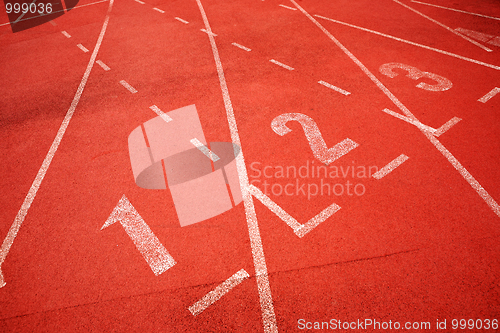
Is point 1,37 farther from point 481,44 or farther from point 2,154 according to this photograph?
point 481,44

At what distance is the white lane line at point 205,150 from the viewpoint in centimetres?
596

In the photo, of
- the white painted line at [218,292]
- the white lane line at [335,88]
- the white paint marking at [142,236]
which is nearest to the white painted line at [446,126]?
the white lane line at [335,88]

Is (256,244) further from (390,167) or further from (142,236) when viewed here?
(390,167)

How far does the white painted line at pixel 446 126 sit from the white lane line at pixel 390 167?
3.42 feet

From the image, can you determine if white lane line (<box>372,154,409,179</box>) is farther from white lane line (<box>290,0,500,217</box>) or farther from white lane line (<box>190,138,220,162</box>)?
white lane line (<box>190,138,220,162</box>)

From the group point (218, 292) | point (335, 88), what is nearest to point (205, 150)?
point (218, 292)

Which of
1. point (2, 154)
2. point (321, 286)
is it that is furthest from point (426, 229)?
point (2, 154)

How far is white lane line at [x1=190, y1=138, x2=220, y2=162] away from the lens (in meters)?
5.96

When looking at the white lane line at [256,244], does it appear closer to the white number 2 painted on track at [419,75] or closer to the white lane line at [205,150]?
the white lane line at [205,150]

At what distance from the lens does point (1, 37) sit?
40.9 feet

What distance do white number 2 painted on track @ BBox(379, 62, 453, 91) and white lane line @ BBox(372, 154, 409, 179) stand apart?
2.73 metres

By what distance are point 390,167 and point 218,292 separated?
142 inches

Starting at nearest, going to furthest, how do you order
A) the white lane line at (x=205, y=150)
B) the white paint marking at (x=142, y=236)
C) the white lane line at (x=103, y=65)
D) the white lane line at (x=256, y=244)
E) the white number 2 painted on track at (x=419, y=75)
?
the white lane line at (x=256, y=244)
the white paint marking at (x=142, y=236)
the white lane line at (x=205, y=150)
the white number 2 painted on track at (x=419, y=75)
the white lane line at (x=103, y=65)

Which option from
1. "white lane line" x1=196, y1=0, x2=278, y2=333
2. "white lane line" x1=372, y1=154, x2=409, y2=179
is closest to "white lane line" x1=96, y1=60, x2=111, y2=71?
"white lane line" x1=196, y1=0, x2=278, y2=333
